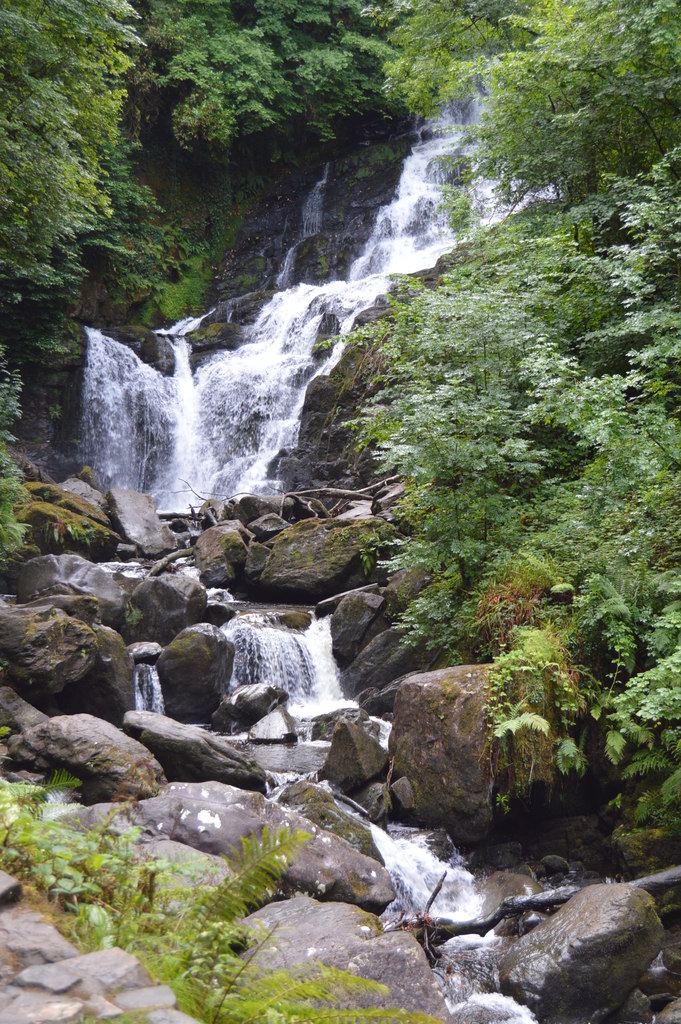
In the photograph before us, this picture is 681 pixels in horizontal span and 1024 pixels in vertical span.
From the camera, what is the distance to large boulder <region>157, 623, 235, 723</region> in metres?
9.48

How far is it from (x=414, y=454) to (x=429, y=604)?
5.46 feet

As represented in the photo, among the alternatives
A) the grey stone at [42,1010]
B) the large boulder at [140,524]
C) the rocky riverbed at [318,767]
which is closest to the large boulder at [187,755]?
the rocky riverbed at [318,767]

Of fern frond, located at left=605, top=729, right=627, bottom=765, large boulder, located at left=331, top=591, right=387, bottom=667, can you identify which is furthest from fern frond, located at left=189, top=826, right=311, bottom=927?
large boulder, located at left=331, top=591, right=387, bottom=667

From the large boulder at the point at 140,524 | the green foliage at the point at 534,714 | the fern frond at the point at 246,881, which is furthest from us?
the large boulder at the point at 140,524

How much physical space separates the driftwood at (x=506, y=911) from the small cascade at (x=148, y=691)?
16.2 ft

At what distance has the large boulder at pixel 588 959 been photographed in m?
4.44

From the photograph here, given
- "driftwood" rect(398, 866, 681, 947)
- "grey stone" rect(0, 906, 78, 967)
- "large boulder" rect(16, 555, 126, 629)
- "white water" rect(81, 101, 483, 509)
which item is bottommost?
"driftwood" rect(398, 866, 681, 947)

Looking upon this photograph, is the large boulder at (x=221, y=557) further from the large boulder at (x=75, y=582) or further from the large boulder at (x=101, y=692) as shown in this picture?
the large boulder at (x=101, y=692)

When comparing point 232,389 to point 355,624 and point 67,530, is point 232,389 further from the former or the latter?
point 355,624

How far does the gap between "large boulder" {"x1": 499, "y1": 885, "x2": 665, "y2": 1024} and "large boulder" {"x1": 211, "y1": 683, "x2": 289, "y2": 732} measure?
195 inches

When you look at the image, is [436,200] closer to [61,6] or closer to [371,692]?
[61,6]

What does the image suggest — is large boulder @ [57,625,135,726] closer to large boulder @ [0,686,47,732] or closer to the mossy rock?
large boulder @ [0,686,47,732]

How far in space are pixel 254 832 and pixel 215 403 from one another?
1635cm

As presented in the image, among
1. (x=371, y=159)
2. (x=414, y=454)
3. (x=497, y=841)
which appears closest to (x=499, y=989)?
(x=497, y=841)
